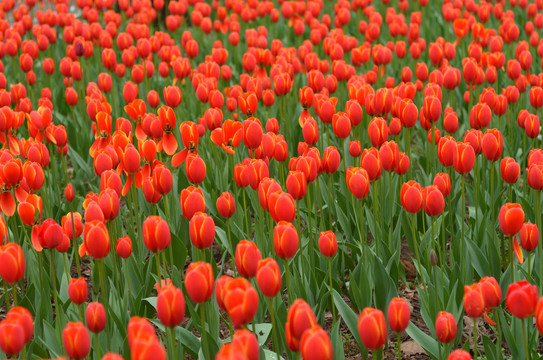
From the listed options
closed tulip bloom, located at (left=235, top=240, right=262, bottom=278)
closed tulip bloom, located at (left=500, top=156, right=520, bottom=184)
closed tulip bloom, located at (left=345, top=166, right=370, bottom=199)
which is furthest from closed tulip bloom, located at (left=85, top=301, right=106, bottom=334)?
closed tulip bloom, located at (left=500, top=156, right=520, bottom=184)

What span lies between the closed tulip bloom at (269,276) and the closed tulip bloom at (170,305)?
0.74 feet

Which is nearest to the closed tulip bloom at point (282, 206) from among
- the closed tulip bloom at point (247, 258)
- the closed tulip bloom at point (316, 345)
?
the closed tulip bloom at point (247, 258)

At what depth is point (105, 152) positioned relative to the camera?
3.08 m

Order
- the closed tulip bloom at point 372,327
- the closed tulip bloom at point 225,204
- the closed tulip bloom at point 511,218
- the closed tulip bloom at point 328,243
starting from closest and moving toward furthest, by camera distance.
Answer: the closed tulip bloom at point 372,327
the closed tulip bloom at point 511,218
the closed tulip bloom at point 328,243
the closed tulip bloom at point 225,204

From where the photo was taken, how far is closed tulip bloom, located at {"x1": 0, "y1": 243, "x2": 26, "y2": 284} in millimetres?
2238

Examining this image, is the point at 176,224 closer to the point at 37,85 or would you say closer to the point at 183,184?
the point at 183,184

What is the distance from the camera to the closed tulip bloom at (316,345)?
1.65 meters

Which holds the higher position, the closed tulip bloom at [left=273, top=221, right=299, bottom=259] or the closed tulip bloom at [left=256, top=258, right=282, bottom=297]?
the closed tulip bloom at [left=256, top=258, right=282, bottom=297]

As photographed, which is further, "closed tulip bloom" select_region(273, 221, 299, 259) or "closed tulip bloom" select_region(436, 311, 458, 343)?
"closed tulip bloom" select_region(273, 221, 299, 259)

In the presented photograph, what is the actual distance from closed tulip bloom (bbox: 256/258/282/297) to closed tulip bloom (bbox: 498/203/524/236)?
0.93 m

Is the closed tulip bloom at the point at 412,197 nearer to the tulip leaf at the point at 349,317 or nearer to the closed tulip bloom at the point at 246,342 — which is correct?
the tulip leaf at the point at 349,317

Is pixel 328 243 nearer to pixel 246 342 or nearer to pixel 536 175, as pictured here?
pixel 536 175

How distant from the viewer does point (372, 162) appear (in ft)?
9.56

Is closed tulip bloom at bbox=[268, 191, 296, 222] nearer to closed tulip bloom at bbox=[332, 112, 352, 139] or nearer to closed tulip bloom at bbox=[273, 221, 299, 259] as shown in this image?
closed tulip bloom at bbox=[273, 221, 299, 259]
